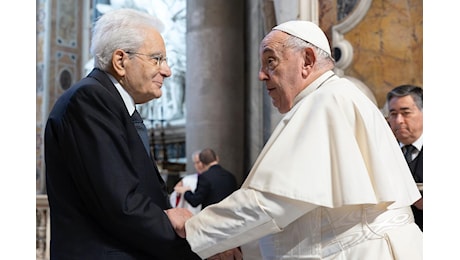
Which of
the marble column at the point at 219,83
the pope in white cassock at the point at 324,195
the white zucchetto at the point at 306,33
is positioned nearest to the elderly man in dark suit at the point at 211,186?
the marble column at the point at 219,83

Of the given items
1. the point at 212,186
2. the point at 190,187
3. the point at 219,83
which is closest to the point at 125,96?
the point at 212,186

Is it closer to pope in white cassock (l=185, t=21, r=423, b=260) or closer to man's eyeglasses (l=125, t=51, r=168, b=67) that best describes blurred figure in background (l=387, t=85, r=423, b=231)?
pope in white cassock (l=185, t=21, r=423, b=260)

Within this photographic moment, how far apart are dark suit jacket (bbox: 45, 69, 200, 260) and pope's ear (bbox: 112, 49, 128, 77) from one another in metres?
0.17

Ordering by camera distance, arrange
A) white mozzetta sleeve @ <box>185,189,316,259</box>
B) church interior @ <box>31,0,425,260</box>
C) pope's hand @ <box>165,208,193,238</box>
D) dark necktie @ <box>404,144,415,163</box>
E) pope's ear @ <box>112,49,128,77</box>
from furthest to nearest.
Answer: church interior @ <box>31,0,425,260</box>
dark necktie @ <box>404,144,415,163</box>
pope's ear @ <box>112,49,128,77</box>
pope's hand @ <box>165,208,193,238</box>
white mozzetta sleeve @ <box>185,189,316,259</box>

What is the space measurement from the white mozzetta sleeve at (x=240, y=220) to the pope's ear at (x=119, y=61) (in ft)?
2.38

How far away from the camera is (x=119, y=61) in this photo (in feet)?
9.74

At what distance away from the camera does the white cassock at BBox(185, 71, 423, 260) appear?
8.43 feet

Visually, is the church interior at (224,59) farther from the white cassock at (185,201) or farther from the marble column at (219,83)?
the white cassock at (185,201)

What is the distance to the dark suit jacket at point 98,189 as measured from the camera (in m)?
2.65

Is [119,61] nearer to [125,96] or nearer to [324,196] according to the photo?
[125,96]

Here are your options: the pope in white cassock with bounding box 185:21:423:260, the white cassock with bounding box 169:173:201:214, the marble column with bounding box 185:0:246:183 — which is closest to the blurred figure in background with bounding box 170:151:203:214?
the white cassock with bounding box 169:173:201:214

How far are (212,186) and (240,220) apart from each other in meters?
5.68

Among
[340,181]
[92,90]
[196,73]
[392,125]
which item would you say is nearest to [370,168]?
[340,181]

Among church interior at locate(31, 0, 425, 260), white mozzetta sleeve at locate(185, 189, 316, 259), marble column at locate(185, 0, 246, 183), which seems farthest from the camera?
marble column at locate(185, 0, 246, 183)
